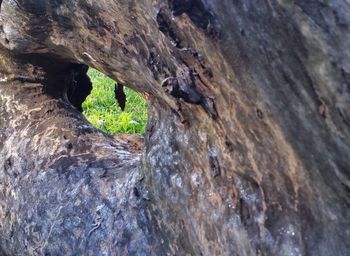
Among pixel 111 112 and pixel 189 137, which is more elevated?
pixel 189 137

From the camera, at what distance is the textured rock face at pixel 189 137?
1508mm

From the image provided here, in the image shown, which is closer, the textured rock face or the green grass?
the textured rock face

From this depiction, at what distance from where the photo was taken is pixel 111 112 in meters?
5.27

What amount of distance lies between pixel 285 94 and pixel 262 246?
1.33 feet

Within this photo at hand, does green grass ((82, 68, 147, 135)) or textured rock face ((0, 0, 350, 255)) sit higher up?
textured rock face ((0, 0, 350, 255))

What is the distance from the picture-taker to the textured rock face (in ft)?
4.95

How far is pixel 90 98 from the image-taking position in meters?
5.55

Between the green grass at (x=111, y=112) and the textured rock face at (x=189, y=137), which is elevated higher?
the textured rock face at (x=189, y=137)

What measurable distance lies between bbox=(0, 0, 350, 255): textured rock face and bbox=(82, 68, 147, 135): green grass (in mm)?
2045

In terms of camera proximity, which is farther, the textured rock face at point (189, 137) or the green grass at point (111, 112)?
the green grass at point (111, 112)

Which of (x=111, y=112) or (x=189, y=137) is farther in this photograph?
(x=111, y=112)

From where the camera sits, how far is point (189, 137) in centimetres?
194

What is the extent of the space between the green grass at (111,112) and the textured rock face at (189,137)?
204 cm

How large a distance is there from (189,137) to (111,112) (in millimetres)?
3379
